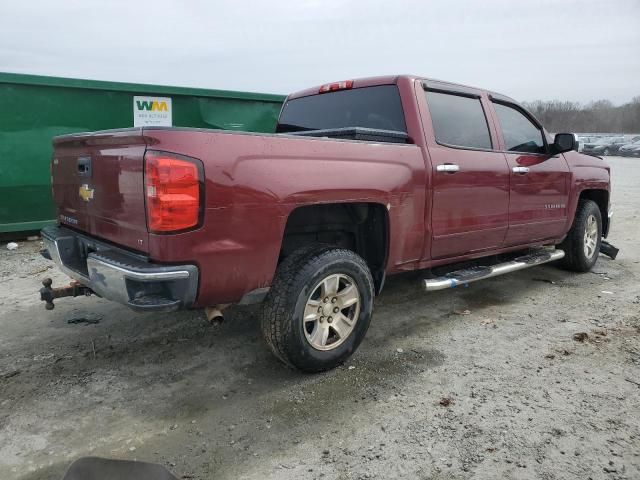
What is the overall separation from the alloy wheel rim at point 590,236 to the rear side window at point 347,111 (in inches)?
127

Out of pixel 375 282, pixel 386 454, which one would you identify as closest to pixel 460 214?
pixel 375 282

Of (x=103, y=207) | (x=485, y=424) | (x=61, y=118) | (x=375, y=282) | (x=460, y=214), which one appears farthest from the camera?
(x=61, y=118)

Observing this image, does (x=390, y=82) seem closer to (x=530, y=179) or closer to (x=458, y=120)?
(x=458, y=120)

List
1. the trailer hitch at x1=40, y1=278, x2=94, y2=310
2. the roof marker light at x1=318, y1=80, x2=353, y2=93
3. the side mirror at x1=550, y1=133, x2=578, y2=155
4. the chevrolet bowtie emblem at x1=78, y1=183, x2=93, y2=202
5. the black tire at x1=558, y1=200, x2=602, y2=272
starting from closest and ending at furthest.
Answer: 1. the chevrolet bowtie emblem at x1=78, y1=183, x2=93, y2=202
2. the trailer hitch at x1=40, y1=278, x2=94, y2=310
3. the roof marker light at x1=318, y1=80, x2=353, y2=93
4. the side mirror at x1=550, y1=133, x2=578, y2=155
5. the black tire at x1=558, y1=200, x2=602, y2=272

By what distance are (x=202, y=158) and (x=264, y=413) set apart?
1.45 metres

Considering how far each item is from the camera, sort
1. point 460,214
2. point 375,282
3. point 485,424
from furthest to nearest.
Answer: point 460,214 → point 375,282 → point 485,424

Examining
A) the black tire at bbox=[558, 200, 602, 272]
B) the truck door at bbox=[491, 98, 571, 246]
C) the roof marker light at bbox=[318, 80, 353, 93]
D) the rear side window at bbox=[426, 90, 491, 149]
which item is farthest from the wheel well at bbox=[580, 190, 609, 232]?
the roof marker light at bbox=[318, 80, 353, 93]

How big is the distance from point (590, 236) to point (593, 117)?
302 feet

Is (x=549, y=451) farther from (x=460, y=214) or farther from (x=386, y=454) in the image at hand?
(x=460, y=214)

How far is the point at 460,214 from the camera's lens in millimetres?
3961

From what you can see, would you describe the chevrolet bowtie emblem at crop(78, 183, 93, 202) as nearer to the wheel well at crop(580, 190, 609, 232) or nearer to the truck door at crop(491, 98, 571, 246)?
the truck door at crop(491, 98, 571, 246)

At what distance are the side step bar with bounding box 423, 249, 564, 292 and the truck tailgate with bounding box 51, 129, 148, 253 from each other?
7.19 ft

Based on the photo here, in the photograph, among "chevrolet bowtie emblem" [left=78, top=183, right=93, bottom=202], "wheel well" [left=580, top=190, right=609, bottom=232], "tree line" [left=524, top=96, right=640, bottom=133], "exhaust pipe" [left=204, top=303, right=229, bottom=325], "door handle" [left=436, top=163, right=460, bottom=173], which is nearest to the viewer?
"exhaust pipe" [left=204, top=303, right=229, bottom=325]

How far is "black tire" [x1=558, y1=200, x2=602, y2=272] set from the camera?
222 inches
